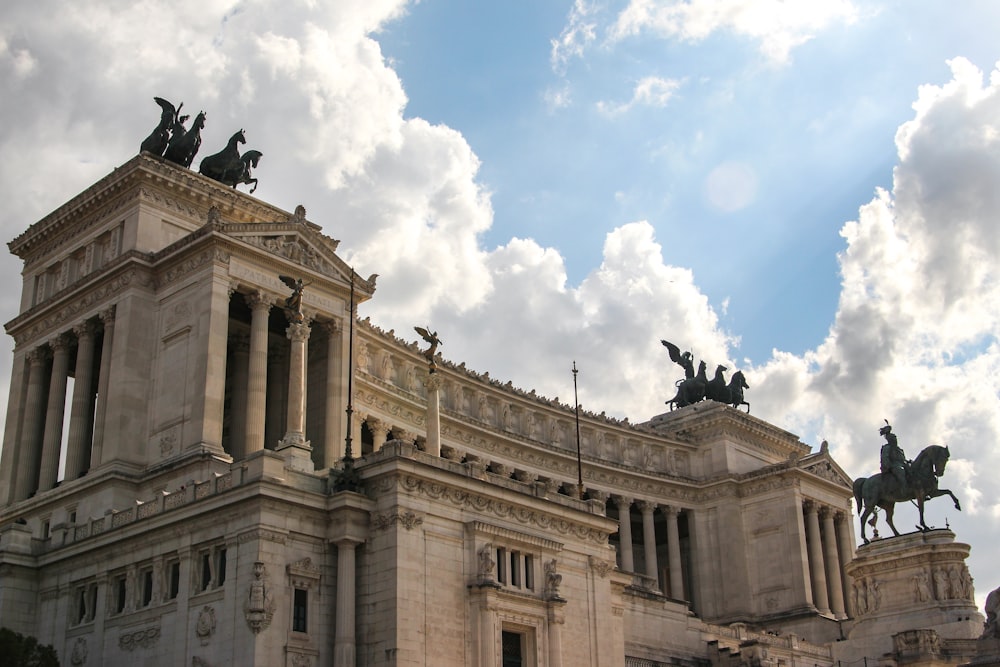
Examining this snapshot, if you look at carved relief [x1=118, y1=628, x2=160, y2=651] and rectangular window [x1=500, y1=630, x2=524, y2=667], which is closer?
carved relief [x1=118, y1=628, x2=160, y2=651]

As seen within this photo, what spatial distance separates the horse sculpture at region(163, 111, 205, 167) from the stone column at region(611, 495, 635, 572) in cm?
4278

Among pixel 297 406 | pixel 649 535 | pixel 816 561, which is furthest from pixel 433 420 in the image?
pixel 816 561

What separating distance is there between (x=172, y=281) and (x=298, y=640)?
2765 cm

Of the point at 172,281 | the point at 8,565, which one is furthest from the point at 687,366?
the point at 8,565

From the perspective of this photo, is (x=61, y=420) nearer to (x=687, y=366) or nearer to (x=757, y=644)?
(x=757, y=644)

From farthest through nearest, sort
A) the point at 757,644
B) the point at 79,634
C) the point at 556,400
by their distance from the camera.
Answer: the point at 556,400 → the point at 757,644 → the point at 79,634

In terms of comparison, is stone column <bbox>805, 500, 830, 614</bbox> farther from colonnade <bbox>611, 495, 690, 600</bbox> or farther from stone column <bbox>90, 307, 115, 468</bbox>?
stone column <bbox>90, 307, 115, 468</bbox>

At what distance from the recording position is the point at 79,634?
52.4m

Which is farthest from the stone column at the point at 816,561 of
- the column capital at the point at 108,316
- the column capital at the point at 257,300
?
the column capital at the point at 108,316

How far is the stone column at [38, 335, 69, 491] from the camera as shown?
69438 mm

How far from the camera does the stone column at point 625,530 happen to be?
96.4m

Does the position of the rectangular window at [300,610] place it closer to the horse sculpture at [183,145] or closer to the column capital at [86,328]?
the column capital at [86,328]

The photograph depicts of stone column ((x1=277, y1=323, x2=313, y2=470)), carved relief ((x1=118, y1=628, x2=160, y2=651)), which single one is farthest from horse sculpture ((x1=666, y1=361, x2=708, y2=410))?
carved relief ((x1=118, y1=628, x2=160, y2=651))

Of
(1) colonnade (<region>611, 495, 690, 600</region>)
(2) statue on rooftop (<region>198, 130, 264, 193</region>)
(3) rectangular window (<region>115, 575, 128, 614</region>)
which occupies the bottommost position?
(3) rectangular window (<region>115, 575, 128, 614</region>)
